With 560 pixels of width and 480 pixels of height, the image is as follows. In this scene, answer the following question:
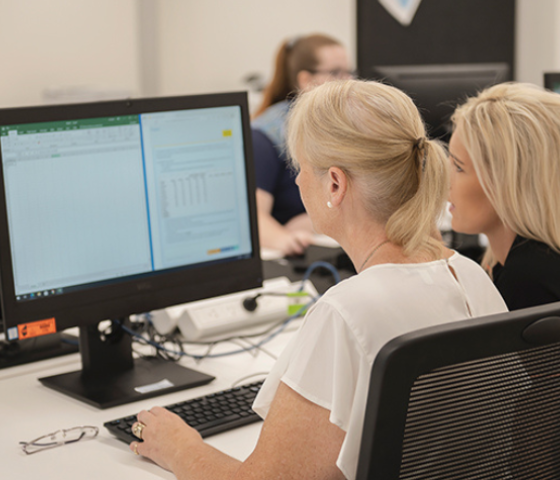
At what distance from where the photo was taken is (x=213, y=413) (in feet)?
4.67

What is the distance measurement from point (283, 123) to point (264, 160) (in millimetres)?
169

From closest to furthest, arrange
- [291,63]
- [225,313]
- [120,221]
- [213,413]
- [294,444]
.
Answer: [294,444] → [213,413] → [120,221] → [225,313] → [291,63]

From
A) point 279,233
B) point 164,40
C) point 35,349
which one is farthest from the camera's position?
point 164,40

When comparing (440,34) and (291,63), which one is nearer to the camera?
(291,63)

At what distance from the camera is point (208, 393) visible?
157cm

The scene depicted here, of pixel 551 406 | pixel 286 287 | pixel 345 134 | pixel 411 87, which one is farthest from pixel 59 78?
pixel 551 406

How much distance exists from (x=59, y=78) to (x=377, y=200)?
337cm

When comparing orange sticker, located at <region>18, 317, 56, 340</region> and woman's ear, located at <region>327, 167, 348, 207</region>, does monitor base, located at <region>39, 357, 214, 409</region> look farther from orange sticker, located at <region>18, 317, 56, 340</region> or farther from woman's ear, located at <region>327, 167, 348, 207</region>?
woman's ear, located at <region>327, 167, 348, 207</region>

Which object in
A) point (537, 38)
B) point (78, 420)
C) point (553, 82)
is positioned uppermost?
point (537, 38)

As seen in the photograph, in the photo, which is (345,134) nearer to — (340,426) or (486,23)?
(340,426)

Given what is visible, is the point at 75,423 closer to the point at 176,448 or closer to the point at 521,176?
the point at 176,448

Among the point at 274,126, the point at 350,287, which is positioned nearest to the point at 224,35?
the point at 274,126

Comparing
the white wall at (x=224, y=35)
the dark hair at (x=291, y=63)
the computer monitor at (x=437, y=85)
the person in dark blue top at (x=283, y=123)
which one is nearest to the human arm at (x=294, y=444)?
the computer monitor at (x=437, y=85)

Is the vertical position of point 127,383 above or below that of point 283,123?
below
